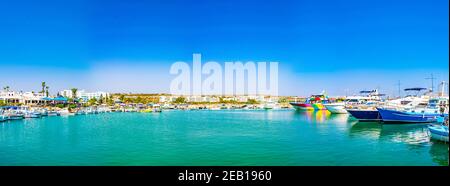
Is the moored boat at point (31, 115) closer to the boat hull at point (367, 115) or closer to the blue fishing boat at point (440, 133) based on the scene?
the boat hull at point (367, 115)

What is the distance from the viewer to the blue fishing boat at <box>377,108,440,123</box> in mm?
17703

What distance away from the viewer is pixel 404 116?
59.0 feet

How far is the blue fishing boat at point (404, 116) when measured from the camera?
17.7 metres

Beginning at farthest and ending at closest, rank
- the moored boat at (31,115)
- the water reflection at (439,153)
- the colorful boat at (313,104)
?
the colorful boat at (313,104), the moored boat at (31,115), the water reflection at (439,153)

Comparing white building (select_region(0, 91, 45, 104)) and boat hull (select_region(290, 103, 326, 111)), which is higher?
white building (select_region(0, 91, 45, 104))

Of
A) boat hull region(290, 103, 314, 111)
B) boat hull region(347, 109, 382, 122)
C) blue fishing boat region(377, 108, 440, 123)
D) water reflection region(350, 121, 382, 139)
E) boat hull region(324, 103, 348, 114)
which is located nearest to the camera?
water reflection region(350, 121, 382, 139)

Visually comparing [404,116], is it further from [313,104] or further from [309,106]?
[309,106]

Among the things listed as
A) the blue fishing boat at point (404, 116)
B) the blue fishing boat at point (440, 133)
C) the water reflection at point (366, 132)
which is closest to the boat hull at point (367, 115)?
the blue fishing boat at point (404, 116)

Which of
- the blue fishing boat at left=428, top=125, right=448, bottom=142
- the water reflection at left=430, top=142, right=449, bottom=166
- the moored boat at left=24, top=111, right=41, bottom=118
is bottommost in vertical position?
the water reflection at left=430, top=142, right=449, bottom=166

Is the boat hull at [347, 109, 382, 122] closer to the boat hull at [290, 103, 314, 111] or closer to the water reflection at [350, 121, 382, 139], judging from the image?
the water reflection at [350, 121, 382, 139]

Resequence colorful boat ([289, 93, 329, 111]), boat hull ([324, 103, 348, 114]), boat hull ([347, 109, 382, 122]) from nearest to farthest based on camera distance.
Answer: boat hull ([347, 109, 382, 122])
boat hull ([324, 103, 348, 114])
colorful boat ([289, 93, 329, 111])

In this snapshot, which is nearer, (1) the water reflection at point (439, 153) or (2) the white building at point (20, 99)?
(1) the water reflection at point (439, 153)

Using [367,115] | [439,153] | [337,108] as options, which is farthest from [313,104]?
[439,153]

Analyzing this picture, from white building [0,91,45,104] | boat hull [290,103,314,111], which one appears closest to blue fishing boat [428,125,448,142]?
boat hull [290,103,314,111]
